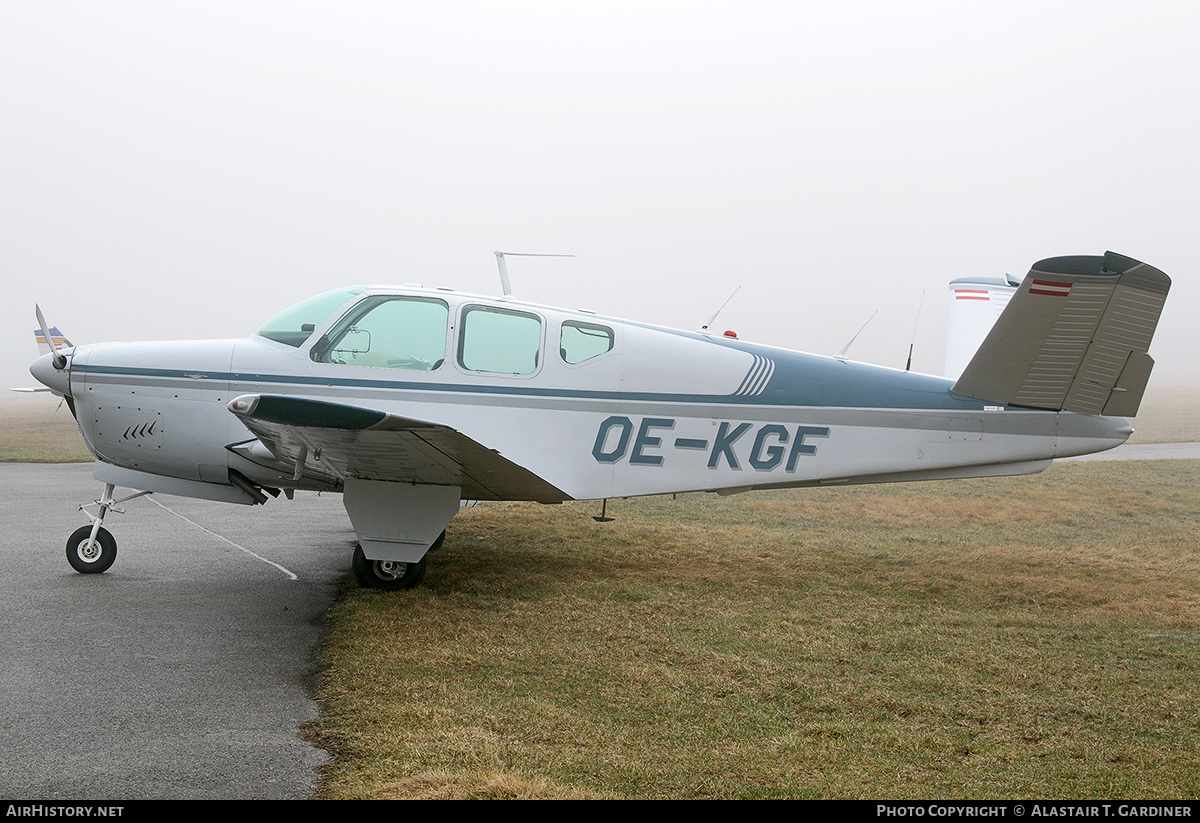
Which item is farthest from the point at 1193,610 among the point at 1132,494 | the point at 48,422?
the point at 48,422

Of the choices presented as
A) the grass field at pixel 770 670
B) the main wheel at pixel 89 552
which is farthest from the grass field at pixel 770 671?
the main wheel at pixel 89 552

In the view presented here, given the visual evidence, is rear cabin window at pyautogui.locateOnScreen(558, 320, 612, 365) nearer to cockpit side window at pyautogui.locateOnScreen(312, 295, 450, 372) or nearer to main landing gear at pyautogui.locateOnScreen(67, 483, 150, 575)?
cockpit side window at pyautogui.locateOnScreen(312, 295, 450, 372)

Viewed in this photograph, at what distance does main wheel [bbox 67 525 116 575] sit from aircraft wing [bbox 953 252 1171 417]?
6.82m

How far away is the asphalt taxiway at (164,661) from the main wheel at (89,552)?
3.8 inches

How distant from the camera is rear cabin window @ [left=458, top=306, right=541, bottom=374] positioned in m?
6.66

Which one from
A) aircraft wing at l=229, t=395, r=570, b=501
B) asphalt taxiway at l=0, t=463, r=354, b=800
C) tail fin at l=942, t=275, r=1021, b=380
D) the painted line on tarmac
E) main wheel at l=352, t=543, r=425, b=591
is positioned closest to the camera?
asphalt taxiway at l=0, t=463, r=354, b=800

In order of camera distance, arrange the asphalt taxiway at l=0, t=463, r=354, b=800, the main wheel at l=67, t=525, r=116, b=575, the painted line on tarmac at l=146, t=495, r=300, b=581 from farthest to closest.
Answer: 1. the painted line on tarmac at l=146, t=495, r=300, b=581
2. the main wheel at l=67, t=525, r=116, b=575
3. the asphalt taxiway at l=0, t=463, r=354, b=800

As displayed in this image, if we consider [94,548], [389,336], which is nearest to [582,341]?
[389,336]

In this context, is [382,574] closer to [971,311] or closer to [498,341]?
[498,341]

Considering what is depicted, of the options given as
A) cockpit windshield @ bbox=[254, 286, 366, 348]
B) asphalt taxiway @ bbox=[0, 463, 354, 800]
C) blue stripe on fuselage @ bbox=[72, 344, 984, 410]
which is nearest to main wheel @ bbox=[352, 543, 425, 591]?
asphalt taxiway @ bbox=[0, 463, 354, 800]

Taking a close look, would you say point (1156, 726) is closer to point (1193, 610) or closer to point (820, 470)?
point (1193, 610)

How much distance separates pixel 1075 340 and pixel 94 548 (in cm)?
762

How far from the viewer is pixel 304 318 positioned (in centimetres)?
683
